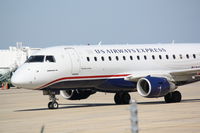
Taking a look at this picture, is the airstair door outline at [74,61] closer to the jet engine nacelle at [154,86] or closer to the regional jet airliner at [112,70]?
the regional jet airliner at [112,70]

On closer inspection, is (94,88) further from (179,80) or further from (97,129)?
(97,129)

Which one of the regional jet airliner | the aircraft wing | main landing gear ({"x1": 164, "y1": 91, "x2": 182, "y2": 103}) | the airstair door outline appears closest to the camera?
the regional jet airliner

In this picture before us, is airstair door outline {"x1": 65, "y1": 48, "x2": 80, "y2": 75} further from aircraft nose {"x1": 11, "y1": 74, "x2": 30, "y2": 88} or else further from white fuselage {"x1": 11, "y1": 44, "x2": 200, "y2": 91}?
aircraft nose {"x1": 11, "y1": 74, "x2": 30, "y2": 88}

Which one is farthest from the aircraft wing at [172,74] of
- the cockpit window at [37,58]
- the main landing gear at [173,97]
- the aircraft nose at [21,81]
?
the aircraft nose at [21,81]

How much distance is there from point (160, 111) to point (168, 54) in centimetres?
922

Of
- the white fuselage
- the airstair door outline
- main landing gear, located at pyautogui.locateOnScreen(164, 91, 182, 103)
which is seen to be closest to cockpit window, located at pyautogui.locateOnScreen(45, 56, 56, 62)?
the white fuselage

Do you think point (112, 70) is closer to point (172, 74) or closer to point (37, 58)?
point (172, 74)

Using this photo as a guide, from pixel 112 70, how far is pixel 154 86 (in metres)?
2.79

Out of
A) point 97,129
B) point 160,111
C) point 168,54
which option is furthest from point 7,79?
point 97,129

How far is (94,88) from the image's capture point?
33125 millimetres

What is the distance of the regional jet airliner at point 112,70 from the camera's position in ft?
102

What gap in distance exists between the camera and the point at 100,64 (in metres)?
32.9

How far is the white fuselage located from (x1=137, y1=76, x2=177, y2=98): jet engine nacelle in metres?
0.96

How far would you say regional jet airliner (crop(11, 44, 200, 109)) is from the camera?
3117 cm
